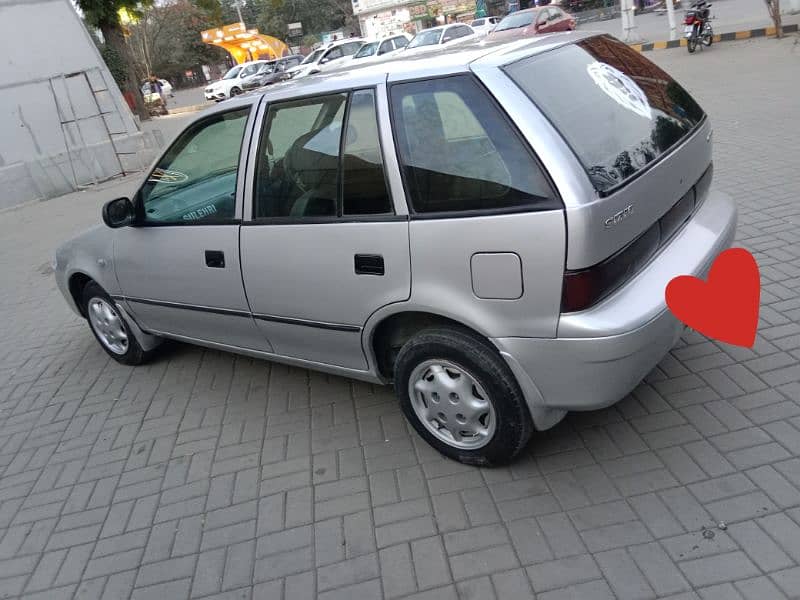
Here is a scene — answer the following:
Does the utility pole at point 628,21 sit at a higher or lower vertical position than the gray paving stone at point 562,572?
higher

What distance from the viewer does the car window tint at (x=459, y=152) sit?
243 centimetres

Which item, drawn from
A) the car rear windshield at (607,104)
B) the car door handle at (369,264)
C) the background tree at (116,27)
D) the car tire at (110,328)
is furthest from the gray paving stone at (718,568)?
the background tree at (116,27)

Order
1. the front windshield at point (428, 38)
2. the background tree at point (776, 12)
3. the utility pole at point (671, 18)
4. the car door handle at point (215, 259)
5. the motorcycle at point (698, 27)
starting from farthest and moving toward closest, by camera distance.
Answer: the front windshield at point (428, 38) → the utility pole at point (671, 18) → the motorcycle at point (698, 27) → the background tree at point (776, 12) → the car door handle at point (215, 259)

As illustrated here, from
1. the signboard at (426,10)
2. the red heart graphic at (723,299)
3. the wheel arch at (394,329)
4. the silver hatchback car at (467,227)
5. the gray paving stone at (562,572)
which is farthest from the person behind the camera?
the signboard at (426,10)

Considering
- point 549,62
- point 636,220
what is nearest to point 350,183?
point 549,62

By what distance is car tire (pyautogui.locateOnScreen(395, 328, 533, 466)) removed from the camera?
2.65 meters

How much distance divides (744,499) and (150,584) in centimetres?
243

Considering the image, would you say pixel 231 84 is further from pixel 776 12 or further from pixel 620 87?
pixel 620 87

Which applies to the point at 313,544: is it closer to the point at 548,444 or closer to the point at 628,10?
the point at 548,444

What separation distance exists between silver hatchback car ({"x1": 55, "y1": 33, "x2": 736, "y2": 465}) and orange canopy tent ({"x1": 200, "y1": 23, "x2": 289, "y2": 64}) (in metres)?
40.5

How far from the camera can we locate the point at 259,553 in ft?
8.95

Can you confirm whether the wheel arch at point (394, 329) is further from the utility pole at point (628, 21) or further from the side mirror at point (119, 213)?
the utility pole at point (628, 21)

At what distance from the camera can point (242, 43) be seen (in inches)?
1609

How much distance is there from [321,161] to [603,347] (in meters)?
1.57
